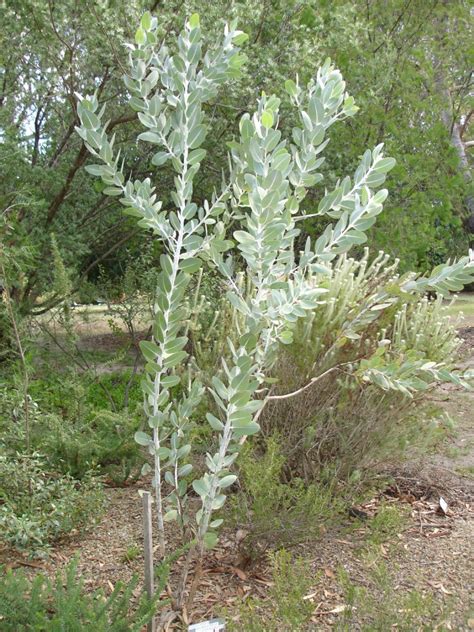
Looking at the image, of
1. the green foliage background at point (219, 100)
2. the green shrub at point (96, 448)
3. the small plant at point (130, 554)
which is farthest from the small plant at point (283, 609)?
the green foliage background at point (219, 100)

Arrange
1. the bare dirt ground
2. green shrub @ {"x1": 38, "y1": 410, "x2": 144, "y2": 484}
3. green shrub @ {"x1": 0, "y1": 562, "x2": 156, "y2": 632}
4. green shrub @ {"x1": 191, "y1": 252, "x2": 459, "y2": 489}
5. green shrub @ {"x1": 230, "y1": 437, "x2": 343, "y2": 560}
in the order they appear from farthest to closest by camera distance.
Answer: green shrub @ {"x1": 38, "y1": 410, "x2": 144, "y2": 484}
green shrub @ {"x1": 191, "y1": 252, "x2": 459, "y2": 489}
green shrub @ {"x1": 230, "y1": 437, "x2": 343, "y2": 560}
the bare dirt ground
green shrub @ {"x1": 0, "y1": 562, "x2": 156, "y2": 632}

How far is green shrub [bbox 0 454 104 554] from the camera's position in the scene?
324 centimetres

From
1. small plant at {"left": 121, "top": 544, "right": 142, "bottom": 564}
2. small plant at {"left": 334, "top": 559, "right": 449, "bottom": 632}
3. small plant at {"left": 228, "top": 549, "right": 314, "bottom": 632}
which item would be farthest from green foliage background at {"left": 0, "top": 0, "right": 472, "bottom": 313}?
small plant at {"left": 334, "top": 559, "right": 449, "bottom": 632}

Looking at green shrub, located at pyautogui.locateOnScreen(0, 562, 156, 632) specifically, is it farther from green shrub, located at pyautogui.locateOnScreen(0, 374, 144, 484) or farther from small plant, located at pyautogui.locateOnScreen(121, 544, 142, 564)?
green shrub, located at pyautogui.locateOnScreen(0, 374, 144, 484)

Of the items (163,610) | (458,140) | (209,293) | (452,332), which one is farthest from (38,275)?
(458,140)

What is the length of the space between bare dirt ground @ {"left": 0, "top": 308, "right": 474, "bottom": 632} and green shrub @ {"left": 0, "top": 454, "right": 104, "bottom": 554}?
0.32 feet

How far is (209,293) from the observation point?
568cm

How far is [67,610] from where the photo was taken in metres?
2.23

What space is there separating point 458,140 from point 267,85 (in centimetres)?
560

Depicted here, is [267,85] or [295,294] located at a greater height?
[267,85]

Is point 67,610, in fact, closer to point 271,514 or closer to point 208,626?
point 208,626

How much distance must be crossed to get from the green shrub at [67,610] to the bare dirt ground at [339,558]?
0.44 m

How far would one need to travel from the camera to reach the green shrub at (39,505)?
127 inches

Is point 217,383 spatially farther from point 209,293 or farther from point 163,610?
point 209,293
